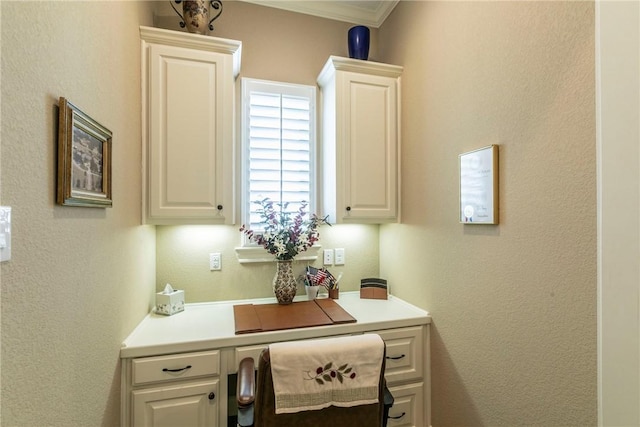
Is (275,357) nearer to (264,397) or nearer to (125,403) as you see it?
(264,397)

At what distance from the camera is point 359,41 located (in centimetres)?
216

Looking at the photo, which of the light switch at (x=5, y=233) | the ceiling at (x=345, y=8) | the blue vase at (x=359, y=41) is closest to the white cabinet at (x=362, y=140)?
the blue vase at (x=359, y=41)

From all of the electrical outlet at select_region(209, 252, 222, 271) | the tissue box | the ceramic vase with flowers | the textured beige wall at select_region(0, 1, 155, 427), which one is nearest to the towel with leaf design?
the textured beige wall at select_region(0, 1, 155, 427)

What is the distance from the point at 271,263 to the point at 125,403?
112 cm

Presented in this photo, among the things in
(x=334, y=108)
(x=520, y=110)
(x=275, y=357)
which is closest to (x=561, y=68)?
(x=520, y=110)

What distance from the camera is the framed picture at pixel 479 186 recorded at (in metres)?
1.37

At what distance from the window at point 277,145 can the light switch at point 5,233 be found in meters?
1.50

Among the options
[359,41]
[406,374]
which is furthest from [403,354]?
[359,41]

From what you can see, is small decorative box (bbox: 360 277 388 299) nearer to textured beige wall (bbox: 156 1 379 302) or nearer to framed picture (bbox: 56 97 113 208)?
textured beige wall (bbox: 156 1 379 302)

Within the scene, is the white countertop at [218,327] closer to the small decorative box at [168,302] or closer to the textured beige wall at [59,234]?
the small decorative box at [168,302]

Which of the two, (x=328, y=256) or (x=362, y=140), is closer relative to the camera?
(x=362, y=140)

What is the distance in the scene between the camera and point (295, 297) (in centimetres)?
226

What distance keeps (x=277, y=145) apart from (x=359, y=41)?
0.95m

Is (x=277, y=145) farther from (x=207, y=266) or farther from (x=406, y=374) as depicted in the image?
(x=406, y=374)
